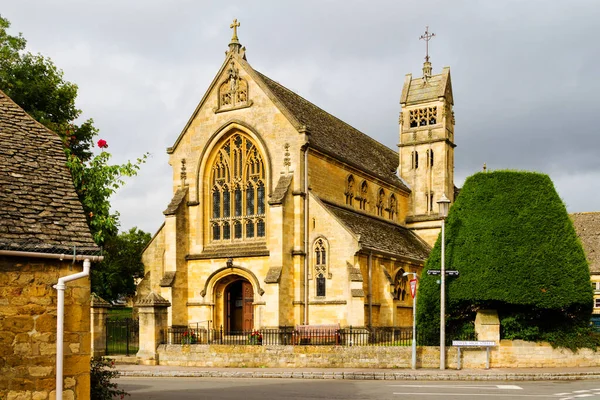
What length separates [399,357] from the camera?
2466cm

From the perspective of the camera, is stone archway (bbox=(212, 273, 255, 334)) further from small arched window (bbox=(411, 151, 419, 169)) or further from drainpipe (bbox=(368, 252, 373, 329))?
small arched window (bbox=(411, 151, 419, 169))

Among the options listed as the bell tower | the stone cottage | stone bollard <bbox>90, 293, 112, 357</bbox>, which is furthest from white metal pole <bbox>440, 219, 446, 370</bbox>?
the bell tower

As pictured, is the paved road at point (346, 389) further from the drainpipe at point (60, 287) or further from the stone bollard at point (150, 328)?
the drainpipe at point (60, 287)

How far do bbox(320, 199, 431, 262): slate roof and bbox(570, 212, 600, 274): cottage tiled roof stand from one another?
21.5m

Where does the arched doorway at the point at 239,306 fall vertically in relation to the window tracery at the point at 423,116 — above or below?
below

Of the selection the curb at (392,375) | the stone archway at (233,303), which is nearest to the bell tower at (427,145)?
the stone archway at (233,303)

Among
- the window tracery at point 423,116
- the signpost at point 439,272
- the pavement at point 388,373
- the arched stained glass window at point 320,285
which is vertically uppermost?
the window tracery at point 423,116

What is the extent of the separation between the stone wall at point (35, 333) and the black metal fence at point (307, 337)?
56.9 ft

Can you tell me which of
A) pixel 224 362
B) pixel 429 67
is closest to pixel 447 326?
pixel 224 362

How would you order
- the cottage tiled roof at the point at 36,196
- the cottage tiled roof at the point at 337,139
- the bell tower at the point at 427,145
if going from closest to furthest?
the cottage tiled roof at the point at 36,196, the cottage tiled roof at the point at 337,139, the bell tower at the point at 427,145

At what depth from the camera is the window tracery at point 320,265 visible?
33406 mm

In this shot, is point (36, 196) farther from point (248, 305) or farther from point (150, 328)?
point (248, 305)

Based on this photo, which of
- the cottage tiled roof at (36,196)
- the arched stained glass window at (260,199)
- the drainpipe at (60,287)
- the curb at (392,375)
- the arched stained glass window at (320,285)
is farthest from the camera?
the arched stained glass window at (260,199)

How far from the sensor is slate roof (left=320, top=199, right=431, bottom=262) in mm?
34750
